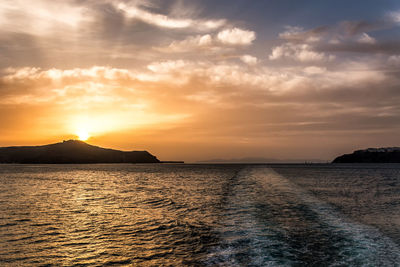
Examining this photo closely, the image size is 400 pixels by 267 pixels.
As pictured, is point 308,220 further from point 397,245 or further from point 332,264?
point 332,264

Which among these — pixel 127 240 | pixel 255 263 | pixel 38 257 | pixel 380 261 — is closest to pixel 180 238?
pixel 127 240

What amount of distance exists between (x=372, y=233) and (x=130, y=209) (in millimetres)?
18037

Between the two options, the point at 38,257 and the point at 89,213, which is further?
the point at 89,213

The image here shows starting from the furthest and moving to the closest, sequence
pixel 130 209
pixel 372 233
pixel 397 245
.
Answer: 1. pixel 130 209
2. pixel 372 233
3. pixel 397 245

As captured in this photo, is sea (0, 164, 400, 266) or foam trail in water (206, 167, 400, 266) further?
sea (0, 164, 400, 266)

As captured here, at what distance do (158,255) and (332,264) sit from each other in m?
6.68

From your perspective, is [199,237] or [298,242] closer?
[298,242]

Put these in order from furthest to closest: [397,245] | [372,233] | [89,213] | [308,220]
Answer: [89,213]
[308,220]
[372,233]
[397,245]

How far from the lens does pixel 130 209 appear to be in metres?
25.8

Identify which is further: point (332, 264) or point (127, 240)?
point (127, 240)

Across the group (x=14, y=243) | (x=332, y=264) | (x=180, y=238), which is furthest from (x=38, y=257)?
(x=332, y=264)

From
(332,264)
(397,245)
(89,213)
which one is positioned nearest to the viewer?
(332,264)

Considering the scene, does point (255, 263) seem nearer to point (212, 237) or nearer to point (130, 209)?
point (212, 237)

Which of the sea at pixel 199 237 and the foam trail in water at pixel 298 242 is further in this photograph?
the sea at pixel 199 237
